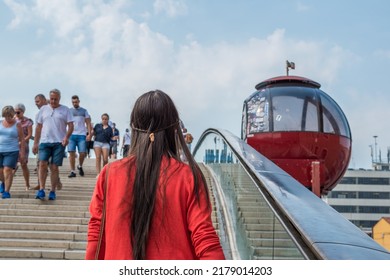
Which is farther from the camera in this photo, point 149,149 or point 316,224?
point 316,224

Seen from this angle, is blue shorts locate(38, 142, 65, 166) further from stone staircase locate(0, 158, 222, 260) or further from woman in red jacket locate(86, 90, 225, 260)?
woman in red jacket locate(86, 90, 225, 260)

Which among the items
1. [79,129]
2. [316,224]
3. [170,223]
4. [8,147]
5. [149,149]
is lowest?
[316,224]

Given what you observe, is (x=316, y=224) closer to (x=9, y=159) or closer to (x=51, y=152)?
(x=51, y=152)

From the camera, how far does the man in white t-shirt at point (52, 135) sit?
285 inches

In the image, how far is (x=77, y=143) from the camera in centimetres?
1024

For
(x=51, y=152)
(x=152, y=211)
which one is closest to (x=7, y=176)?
(x=51, y=152)

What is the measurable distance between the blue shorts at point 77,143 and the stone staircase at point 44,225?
1684mm

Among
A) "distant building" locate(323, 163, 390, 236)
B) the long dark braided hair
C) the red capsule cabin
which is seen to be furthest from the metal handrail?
"distant building" locate(323, 163, 390, 236)

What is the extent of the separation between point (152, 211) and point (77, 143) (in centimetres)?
858

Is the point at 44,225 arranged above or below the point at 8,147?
below

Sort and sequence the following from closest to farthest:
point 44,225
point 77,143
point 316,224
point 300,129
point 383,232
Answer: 1. point 316,224
2. point 44,225
3. point 300,129
4. point 77,143
5. point 383,232
